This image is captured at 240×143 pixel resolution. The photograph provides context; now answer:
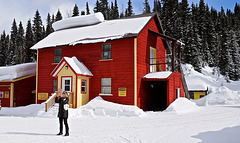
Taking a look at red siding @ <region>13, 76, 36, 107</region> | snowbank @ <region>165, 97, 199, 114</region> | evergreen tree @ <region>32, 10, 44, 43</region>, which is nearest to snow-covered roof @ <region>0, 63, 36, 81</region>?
Answer: red siding @ <region>13, 76, 36, 107</region>

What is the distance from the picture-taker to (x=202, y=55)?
60.2 meters

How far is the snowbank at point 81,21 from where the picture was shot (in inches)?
907

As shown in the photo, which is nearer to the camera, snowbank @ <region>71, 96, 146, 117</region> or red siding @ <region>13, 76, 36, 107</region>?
snowbank @ <region>71, 96, 146, 117</region>

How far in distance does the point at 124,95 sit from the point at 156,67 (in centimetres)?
572

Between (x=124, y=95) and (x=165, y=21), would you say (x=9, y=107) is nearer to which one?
(x=124, y=95)

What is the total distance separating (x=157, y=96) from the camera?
20984 millimetres

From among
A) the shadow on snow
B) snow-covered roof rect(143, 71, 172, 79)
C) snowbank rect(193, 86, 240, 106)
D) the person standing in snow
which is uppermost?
snow-covered roof rect(143, 71, 172, 79)

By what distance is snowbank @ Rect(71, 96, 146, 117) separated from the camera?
15.4 metres

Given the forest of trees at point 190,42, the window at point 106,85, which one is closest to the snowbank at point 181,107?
the window at point 106,85

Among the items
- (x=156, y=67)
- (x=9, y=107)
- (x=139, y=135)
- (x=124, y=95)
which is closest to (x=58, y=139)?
(x=139, y=135)

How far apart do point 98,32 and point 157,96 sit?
756 centimetres

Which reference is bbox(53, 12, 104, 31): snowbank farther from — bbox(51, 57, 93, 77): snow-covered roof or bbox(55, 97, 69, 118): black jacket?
bbox(55, 97, 69, 118): black jacket

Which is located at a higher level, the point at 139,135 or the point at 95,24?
the point at 95,24

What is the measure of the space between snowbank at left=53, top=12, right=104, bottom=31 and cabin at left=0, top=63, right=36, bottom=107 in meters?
5.86
